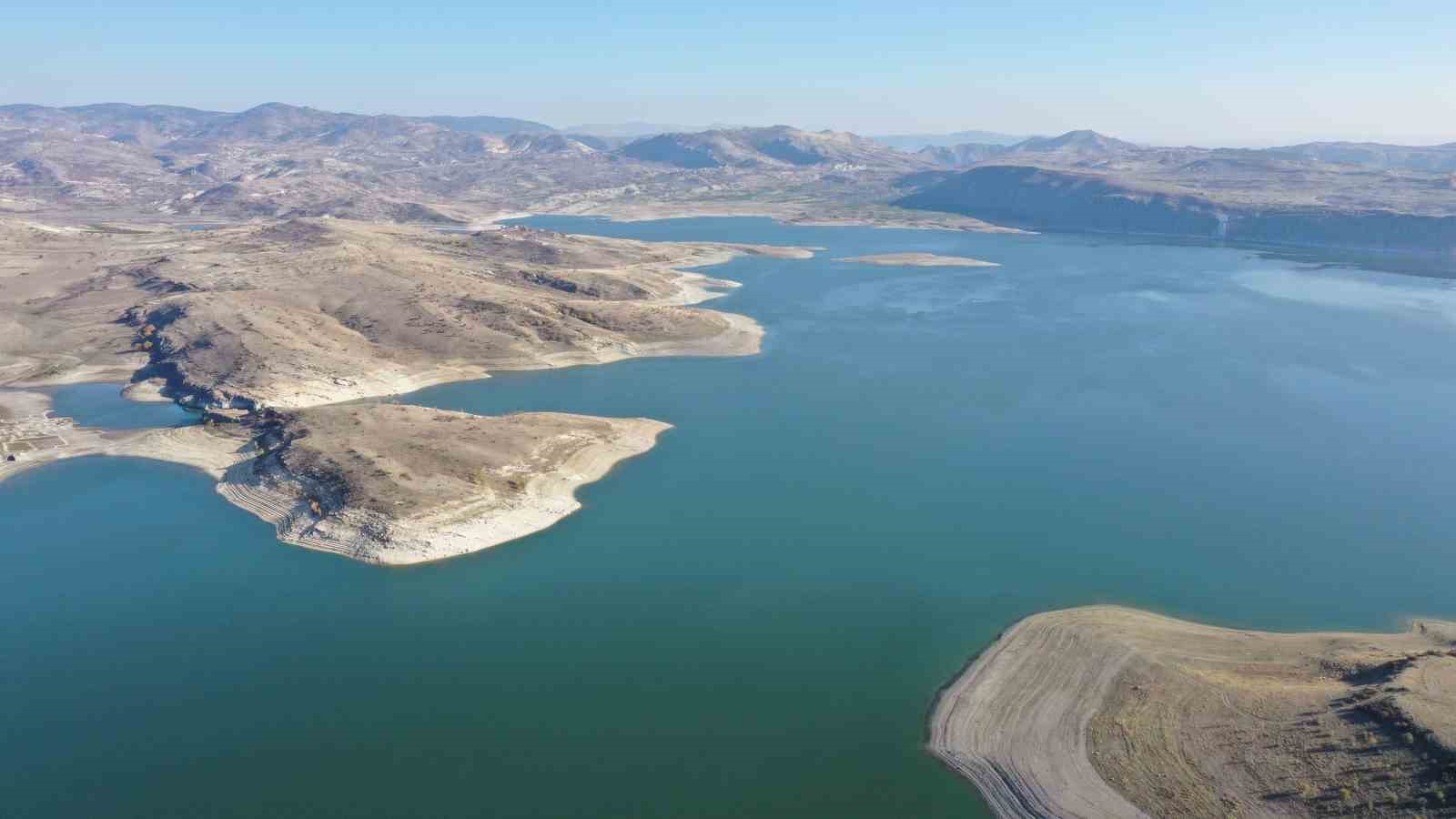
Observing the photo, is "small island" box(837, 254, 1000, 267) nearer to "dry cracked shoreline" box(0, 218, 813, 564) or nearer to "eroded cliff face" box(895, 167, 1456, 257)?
"dry cracked shoreline" box(0, 218, 813, 564)

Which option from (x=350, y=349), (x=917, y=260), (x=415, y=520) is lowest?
(x=415, y=520)

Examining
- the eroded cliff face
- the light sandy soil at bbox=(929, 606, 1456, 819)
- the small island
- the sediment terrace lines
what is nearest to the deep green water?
the sediment terrace lines

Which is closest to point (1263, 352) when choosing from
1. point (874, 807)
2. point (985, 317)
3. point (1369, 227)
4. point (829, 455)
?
point (985, 317)

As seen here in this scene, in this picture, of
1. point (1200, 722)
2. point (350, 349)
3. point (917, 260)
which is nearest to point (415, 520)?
point (1200, 722)

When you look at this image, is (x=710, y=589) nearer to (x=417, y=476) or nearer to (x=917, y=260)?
(x=417, y=476)

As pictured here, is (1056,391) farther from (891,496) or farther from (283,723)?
(283,723)

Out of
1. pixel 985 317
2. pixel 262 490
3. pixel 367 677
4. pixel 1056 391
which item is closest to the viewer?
pixel 367 677
